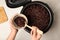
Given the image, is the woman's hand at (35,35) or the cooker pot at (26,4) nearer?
the woman's hand at (35,35)

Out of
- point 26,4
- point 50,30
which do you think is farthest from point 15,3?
point 50,30

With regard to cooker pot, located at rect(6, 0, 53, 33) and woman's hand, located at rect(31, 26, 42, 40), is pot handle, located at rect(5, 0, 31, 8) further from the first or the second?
woman's hand, located at rect(31, 26, 42, 40)

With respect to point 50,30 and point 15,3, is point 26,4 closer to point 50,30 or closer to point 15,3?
point 15,3

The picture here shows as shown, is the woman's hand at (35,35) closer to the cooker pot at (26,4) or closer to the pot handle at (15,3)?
the cooker pot at (26,4)

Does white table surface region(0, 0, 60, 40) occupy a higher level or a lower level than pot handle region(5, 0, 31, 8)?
lower

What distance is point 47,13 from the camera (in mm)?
871

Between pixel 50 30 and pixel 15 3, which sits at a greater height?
pixel 15 3

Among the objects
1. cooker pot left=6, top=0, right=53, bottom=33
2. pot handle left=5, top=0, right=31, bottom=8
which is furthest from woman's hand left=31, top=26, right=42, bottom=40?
pot handle left=5, top=0, right=31, bottom=8

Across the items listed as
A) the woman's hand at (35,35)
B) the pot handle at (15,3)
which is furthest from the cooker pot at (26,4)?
the woman's hand at (35,35)

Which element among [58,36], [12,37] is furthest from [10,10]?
[58,36]

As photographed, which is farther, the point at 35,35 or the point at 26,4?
the point at 26,4

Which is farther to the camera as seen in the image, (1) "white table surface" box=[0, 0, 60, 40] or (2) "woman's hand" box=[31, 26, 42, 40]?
(1) "white table surface" box=[0, 0, 60, 40]

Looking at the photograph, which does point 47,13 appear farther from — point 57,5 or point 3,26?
point 3,26

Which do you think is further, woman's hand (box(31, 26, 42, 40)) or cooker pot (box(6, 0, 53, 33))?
cooker pot (box(6, 0, 53, 33))
